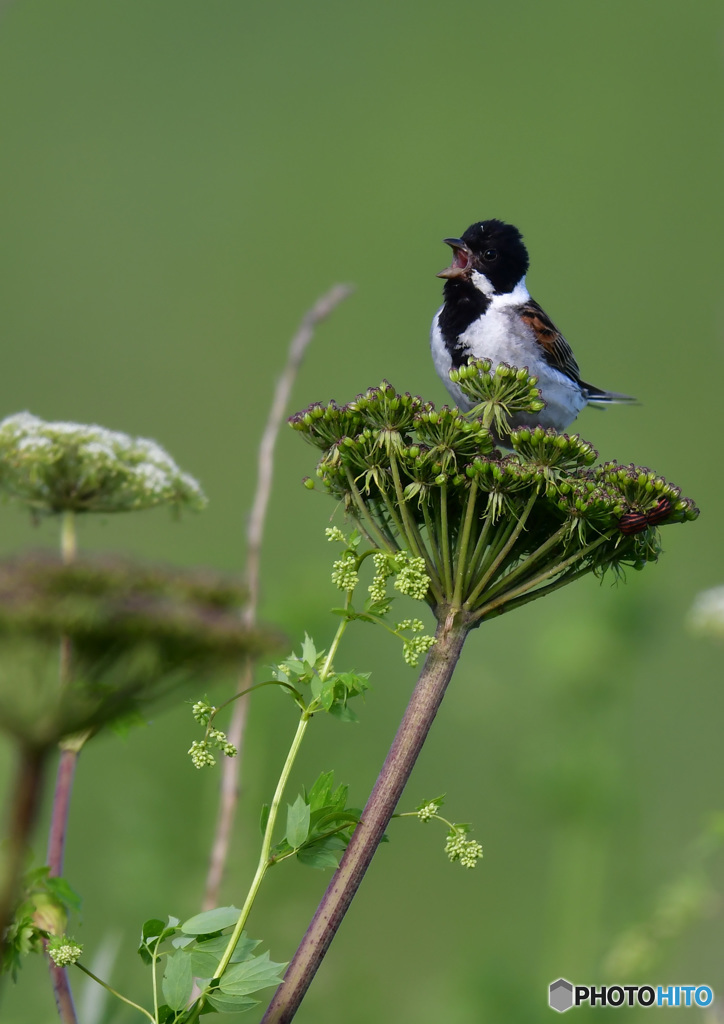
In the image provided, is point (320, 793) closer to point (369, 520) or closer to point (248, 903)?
point (248, 903)

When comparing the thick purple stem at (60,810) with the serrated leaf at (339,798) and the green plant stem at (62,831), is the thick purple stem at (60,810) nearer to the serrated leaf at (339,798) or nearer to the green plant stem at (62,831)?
the green plant stem at (62,831)

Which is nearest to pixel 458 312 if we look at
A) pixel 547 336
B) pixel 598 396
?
pixel 547 336

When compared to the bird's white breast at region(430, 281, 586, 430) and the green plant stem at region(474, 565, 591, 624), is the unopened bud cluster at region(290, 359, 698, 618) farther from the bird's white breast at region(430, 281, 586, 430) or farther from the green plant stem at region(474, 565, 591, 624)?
the bird's white breast at region(430, 281, 586, 430)

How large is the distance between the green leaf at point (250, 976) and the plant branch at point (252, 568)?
685mm

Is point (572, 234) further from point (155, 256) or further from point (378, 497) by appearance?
point (378, 497)

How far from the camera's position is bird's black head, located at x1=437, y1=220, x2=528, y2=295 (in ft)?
15.2

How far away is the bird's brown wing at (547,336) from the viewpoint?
4664 mm

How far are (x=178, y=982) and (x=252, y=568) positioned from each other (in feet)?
3.80

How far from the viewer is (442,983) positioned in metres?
4.95

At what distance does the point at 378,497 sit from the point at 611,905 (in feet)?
11.5

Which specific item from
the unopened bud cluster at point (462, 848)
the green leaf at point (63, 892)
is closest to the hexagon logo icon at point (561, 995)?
the unopened bud cluster at point (462, 848)

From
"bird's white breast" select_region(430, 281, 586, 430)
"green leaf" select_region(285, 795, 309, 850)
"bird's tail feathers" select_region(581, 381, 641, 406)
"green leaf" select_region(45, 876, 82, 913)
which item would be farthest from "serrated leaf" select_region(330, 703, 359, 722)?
"bird's tail feathers" select_region(581, 381, 641, 406)

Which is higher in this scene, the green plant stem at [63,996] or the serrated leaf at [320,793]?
the serrated leaf at [320,793]

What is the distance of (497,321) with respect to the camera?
14.9 ft
